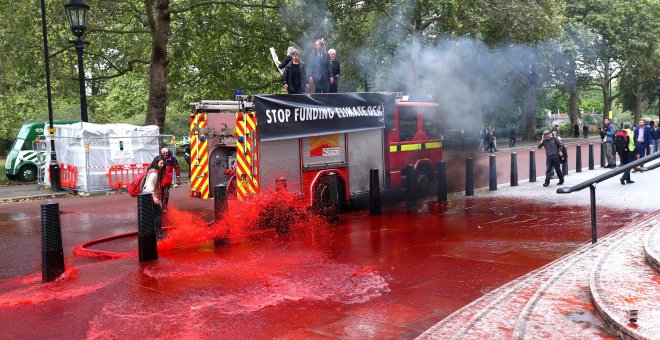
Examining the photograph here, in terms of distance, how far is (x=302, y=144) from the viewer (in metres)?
11.3

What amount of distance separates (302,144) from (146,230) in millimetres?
3880

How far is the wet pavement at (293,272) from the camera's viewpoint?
5707mm

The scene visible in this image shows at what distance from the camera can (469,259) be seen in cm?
809

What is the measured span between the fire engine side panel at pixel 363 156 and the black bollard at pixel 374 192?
46cm

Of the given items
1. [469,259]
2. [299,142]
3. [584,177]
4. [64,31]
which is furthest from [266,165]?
[64,31]

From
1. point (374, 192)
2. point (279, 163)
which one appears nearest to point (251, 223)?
point (279, 163)

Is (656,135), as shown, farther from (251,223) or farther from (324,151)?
(251,223)

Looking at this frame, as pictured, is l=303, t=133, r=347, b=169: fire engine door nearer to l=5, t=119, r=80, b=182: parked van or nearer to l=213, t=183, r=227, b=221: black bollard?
l=213, t=183, r=227, b=221: black bollard

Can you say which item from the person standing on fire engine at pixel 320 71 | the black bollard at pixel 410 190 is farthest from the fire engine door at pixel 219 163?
the black bollard at pixel 410 190

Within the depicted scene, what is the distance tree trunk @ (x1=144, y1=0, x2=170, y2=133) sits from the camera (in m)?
20.9

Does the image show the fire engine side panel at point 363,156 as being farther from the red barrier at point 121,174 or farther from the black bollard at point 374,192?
the red barrier at point 121,174

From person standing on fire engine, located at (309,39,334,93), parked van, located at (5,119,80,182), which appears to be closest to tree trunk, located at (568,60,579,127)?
person standing on fire engine, located at (309,39,334,93)

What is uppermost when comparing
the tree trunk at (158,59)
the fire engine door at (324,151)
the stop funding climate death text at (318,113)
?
the tree trunk at (158,59)

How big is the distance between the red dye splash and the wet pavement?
0.04 metres
